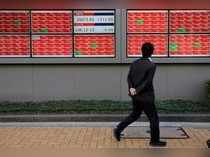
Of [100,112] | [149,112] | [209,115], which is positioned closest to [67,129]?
[100,112]

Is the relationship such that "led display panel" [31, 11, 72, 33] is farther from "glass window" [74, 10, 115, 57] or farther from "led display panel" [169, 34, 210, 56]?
"led display panel" [169, 34, 210, 56]

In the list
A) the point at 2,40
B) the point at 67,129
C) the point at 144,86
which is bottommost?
the point at 67,129

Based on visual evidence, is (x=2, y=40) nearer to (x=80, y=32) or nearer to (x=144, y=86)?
(x=80, y=32)

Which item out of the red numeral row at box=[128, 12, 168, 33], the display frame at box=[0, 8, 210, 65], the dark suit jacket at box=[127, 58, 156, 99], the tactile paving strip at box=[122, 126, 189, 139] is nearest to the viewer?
the dark suit jacket at box=[127, 58, 156, 99]

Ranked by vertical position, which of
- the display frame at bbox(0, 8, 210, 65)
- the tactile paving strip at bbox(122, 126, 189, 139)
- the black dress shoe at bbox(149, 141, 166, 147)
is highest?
the display frame at bbox(0, 8, 210, 65)

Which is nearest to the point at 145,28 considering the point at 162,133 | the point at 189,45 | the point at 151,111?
the point at 189,45

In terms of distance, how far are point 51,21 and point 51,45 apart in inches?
23.6

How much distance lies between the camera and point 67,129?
11.5m

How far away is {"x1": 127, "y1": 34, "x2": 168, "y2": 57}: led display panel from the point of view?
13.9 meters

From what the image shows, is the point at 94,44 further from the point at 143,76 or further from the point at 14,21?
the point at 143,76

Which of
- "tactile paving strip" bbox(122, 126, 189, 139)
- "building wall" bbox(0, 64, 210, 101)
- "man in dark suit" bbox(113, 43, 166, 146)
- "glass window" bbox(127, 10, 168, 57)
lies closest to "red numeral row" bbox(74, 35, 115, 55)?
"building wall" bbox(0, 64, 210, 101)

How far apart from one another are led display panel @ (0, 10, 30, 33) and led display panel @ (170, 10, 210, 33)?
12.0 feet

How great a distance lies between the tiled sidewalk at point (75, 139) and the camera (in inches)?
392

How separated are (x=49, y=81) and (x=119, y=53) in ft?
6.17
